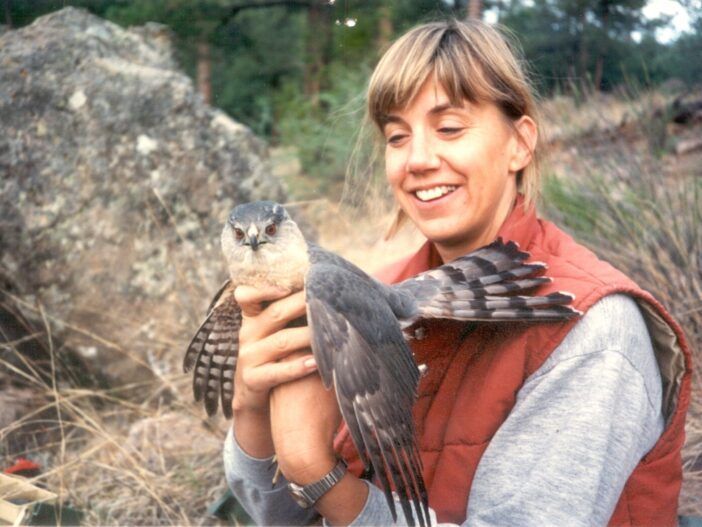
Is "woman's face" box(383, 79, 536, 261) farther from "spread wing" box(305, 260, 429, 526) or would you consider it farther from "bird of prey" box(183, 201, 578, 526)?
"spread wing" box(305, 260, 429, 526)

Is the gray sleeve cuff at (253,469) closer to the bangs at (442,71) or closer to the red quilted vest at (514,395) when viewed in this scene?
the red quilted vest at (514,395)

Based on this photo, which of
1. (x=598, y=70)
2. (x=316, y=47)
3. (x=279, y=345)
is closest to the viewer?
(x=279, y=345)

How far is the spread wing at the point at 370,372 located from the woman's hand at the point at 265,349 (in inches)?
3.9

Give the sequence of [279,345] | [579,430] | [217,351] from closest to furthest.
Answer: [579,430]
[279,345]
[217,351]

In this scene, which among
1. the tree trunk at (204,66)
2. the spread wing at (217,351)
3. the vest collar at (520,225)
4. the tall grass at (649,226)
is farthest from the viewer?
the tree trunk at (204,66)

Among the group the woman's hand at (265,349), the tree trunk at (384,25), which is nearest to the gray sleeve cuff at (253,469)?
the woman's hand at (265,349)

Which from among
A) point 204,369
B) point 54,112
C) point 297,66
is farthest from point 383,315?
point 297,66

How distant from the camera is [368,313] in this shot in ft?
6.86

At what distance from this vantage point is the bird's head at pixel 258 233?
7.30 feet

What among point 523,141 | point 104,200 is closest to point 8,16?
point 104,200

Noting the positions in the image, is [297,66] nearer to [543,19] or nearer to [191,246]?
[543,19]

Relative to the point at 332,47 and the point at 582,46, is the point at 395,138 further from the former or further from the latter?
the point at 332,47

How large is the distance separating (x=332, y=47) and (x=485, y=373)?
1233 centimetres

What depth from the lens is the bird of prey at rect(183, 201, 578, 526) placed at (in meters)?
1.88
